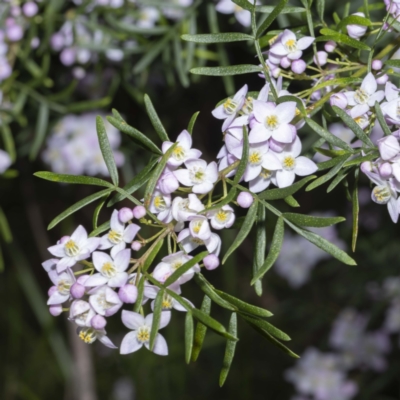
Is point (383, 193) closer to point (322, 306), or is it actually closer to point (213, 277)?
point (322, 306)

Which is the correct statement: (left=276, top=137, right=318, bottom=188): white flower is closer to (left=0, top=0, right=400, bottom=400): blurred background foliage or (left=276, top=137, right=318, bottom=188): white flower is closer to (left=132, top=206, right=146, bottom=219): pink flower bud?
(left=132, top=206, right=146, bottom=219): pink flower bud

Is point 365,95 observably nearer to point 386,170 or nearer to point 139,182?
point 386,170

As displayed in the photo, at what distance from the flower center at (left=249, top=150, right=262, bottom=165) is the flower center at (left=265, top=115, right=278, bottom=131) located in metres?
0.03

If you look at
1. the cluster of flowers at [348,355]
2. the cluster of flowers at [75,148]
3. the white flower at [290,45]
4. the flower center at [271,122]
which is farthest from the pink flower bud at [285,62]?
A: the cluster of flowers at [348,355]

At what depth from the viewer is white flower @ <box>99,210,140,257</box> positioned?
1.65 feet

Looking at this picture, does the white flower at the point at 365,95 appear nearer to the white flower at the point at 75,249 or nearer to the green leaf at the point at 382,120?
the green leaf at the point at 382,120

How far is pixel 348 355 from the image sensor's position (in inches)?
61.8

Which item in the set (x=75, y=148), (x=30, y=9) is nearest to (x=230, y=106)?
(x=30, y=9)

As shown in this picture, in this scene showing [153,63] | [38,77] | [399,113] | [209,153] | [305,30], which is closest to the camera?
[399,113]

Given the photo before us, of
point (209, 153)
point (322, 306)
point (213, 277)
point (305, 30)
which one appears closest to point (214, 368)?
point (213, 277)

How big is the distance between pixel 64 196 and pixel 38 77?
0.59m

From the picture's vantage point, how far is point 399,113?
0.48 metres

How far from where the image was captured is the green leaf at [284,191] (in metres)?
0.47

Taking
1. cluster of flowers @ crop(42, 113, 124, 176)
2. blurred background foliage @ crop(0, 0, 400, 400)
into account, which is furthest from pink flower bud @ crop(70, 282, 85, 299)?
cluster of flowers @ crop(42, 113, 124, 176)
